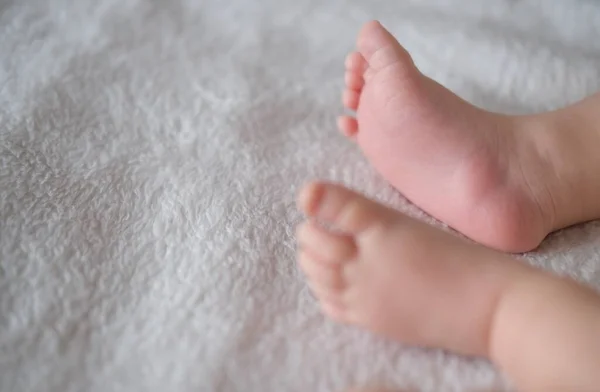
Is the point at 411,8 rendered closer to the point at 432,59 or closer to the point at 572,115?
the point at 432,59

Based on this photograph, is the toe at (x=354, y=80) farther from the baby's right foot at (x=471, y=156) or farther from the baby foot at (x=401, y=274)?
the baby foot at (x=401, y=274)

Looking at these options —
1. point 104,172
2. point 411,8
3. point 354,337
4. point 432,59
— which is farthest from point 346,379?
point 411,8

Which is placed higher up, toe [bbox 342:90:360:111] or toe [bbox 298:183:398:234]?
toe [bbox 298:183:398:234]

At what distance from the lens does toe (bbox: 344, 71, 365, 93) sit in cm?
65

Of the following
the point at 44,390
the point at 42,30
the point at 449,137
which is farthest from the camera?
the point at 42,30

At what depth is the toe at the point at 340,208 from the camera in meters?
0.50

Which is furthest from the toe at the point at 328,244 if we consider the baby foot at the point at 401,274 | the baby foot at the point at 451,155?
the baby foot at the point at 451,155

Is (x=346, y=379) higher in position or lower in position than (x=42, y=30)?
lower

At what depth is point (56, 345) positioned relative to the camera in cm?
51

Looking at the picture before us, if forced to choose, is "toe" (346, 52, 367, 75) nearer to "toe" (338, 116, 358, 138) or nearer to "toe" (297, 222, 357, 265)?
"toe" (338, 116, 358, 138)

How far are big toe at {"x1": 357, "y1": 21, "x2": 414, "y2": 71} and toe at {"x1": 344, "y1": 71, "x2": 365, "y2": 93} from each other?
2cm

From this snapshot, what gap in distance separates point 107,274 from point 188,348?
0.33ft

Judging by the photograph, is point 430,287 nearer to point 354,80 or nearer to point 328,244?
point 328,244

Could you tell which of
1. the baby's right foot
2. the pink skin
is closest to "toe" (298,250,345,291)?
the pink skin
